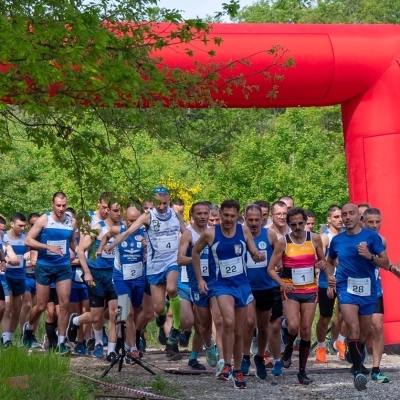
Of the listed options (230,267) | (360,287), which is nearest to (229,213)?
(230,267)

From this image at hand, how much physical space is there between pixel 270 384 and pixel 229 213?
1792 mm

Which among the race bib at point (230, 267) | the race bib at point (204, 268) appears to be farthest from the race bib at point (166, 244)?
the race bib at point (230, 267)

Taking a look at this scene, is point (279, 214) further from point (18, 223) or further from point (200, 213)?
point (18, 223)

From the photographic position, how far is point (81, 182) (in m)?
10.3

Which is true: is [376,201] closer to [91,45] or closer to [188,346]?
[188,346]

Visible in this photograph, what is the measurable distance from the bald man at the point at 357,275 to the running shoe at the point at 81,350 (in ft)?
13.7

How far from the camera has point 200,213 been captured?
12172mm

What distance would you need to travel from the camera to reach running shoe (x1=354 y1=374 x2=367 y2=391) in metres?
10.3

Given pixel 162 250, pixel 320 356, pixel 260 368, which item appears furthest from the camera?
pixel 320 356

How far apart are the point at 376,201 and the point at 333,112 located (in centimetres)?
3288

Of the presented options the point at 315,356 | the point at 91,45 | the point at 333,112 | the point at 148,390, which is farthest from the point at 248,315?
the point at 333,112

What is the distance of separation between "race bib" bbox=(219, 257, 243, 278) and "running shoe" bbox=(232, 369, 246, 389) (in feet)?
3.14

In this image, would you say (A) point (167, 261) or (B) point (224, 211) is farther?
(A) point (167, 261)

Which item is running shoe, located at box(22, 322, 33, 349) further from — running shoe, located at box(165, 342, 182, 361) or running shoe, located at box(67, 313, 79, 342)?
running shoe, located at box(165, 342, 182, 361)
